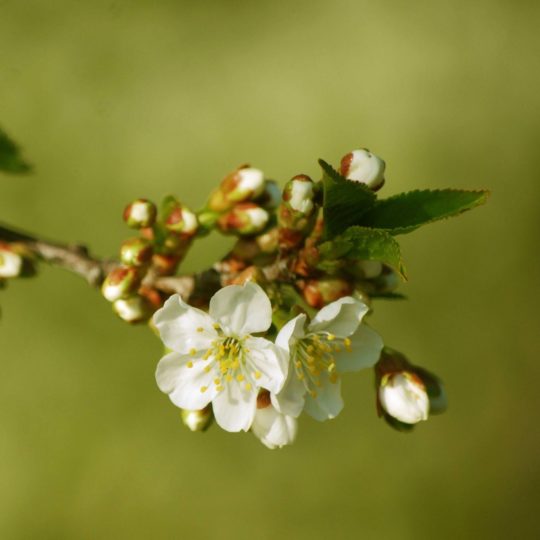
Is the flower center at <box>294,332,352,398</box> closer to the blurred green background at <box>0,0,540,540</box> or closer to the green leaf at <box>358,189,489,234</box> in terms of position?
the green leaf at <box>358,189,489,234</box>

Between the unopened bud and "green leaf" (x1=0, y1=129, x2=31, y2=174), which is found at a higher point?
"green leaf" (x1=0, y1=129, x2=31, y2=174)

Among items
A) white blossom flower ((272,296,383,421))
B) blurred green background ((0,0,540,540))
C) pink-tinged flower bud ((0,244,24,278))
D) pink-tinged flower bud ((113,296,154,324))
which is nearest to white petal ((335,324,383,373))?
white blossom flower ((272,296,383,421))

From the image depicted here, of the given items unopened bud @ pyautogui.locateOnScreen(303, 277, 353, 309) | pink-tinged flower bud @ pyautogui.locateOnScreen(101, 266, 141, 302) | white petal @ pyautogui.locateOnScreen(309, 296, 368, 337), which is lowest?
white petal @ pyautogui.locateOnScreen(309, 296, 368, 337)

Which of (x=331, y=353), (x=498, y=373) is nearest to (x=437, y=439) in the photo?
(x=498, y=373)

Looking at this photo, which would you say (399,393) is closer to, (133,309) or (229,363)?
(229,363)

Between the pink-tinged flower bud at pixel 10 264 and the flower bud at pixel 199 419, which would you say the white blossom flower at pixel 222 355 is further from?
the pink-tinged flower bud at pixel 10 264

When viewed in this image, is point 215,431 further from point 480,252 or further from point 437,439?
point 480,252
